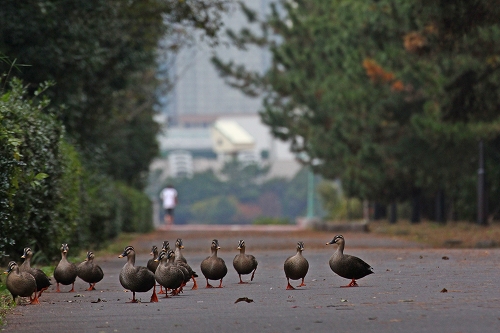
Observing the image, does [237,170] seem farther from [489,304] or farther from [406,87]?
[489,304]

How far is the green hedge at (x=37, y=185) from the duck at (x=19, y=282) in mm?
1475

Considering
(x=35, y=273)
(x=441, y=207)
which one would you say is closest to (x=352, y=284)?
(x=35, y=273)

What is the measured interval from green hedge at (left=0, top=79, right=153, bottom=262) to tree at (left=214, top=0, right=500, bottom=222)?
841 cm

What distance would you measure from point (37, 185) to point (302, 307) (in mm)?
6800

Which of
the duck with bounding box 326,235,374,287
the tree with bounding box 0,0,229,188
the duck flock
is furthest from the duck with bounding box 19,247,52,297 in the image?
the tree with bounding box 0,0,229,188

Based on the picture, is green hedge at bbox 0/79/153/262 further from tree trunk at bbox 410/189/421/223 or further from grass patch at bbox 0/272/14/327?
tree trunk at bbox 410/189/421/223

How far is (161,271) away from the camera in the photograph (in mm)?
12742

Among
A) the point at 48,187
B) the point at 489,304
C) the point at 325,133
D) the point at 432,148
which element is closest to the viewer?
the point at 489,304

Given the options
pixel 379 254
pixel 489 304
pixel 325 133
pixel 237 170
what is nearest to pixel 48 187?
pixel 379 254

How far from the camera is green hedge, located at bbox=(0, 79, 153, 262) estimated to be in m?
14.0

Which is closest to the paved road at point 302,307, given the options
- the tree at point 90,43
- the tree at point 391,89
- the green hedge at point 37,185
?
the green hedge at point 37,185

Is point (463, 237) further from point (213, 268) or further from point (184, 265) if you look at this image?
point (184, 265)

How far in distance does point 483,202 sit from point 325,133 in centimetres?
1798

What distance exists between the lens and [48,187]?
18.6 metres
